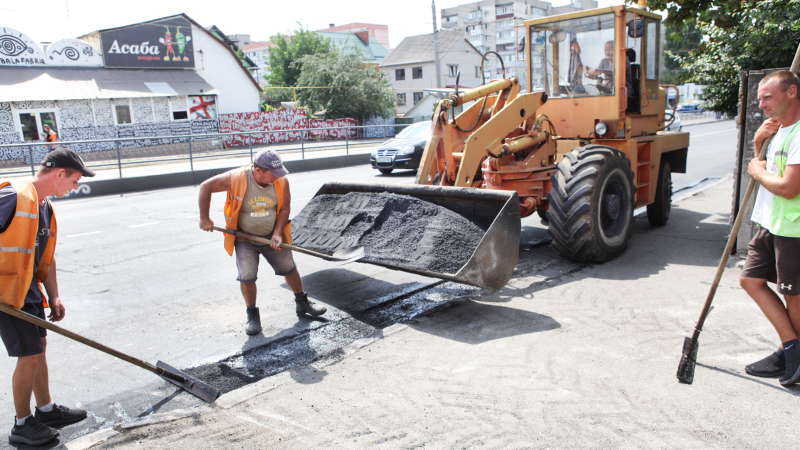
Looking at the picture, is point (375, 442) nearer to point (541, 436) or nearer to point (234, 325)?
point (541, 436)

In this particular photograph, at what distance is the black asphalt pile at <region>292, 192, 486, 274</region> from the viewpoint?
5.33 meters

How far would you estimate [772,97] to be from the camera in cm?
355

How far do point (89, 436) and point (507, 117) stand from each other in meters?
5.23

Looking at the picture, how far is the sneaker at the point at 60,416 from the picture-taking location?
3.48m

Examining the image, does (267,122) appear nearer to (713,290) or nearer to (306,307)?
(306,307)

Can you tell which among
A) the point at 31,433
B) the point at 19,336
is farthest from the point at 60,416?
the point at 19,336

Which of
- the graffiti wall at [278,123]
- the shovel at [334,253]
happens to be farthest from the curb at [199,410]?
the graffiti wall at [278,123]

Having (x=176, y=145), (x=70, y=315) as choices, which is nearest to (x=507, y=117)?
(x=70, y=315)

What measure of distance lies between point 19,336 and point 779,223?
456cm

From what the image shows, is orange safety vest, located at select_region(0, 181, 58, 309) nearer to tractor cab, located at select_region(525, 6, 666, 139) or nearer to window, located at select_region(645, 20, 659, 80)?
tractor cab, located at select_region(525, 6, 666, 139)

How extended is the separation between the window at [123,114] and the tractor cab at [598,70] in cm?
2574

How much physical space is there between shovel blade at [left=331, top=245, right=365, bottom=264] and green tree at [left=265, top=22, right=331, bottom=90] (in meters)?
54.4

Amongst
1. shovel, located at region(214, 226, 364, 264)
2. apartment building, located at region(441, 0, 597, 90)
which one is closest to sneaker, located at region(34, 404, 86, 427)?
shovel, located at region(214, 226, 364, 264)

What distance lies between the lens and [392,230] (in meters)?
5.79
